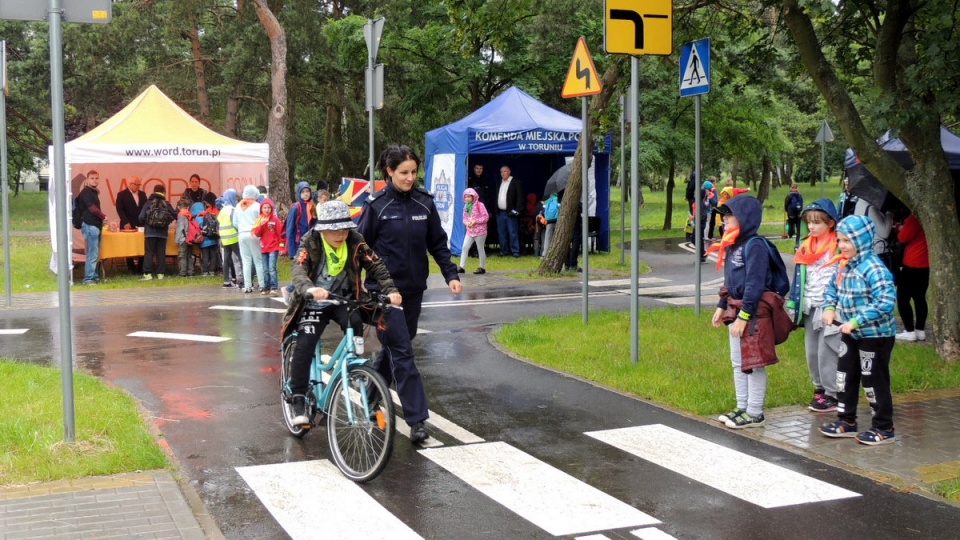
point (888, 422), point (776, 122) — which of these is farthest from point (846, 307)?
point (776, 122)

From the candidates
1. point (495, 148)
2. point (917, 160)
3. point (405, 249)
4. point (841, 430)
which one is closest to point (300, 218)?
point (495, 148)

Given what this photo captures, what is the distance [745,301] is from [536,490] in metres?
2.31

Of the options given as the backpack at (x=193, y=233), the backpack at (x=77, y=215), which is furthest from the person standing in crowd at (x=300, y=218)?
the backpack at (x=77, y=215)

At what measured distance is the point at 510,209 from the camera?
21906 mm

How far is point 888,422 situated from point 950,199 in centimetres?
349

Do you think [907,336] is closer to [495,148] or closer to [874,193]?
[874,193]

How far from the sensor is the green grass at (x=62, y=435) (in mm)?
6266

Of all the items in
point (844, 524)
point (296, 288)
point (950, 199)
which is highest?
point (950, 199)

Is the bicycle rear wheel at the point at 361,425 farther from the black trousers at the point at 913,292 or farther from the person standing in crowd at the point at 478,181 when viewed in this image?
the person standing in crowd at the point at 478,181

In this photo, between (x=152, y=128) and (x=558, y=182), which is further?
(x=558, y=182)

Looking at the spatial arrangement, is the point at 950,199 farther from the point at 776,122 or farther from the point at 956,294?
the point at 776,122

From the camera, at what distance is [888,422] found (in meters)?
7.11

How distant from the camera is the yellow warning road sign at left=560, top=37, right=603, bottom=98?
1115cm

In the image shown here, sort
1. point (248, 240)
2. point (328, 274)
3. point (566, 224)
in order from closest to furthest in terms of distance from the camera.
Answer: point (328, 274), point (248, 240), point (566, 224)
